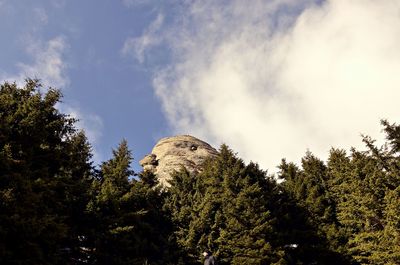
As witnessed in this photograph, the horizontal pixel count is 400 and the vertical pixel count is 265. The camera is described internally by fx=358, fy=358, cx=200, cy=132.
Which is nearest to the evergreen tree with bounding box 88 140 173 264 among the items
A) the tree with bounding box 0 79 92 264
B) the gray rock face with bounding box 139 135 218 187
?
the tree with bounding box 0 79 92 264

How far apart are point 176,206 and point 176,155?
38.2 m

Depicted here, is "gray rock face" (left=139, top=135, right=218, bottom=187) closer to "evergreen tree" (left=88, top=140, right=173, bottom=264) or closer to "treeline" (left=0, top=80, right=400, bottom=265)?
"treeline" (left=0, top=80, right=400, bottom=265)

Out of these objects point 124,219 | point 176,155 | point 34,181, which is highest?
point 176,155

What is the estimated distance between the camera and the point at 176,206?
34438 mm

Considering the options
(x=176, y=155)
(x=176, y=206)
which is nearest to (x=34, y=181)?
(x=176, y=206)

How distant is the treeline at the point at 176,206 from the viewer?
16000mm

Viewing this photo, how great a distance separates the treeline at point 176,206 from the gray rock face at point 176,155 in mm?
26466

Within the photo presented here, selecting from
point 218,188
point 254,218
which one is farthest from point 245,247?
point 218,188

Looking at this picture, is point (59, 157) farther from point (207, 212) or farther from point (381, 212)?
point (381, 212)

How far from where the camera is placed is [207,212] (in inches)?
1234

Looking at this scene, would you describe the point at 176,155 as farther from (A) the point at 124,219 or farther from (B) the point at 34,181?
(B) the point at 34,181

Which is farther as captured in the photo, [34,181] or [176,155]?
[176,155]

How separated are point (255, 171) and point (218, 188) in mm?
5710

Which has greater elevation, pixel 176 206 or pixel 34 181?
pixel 176 206
